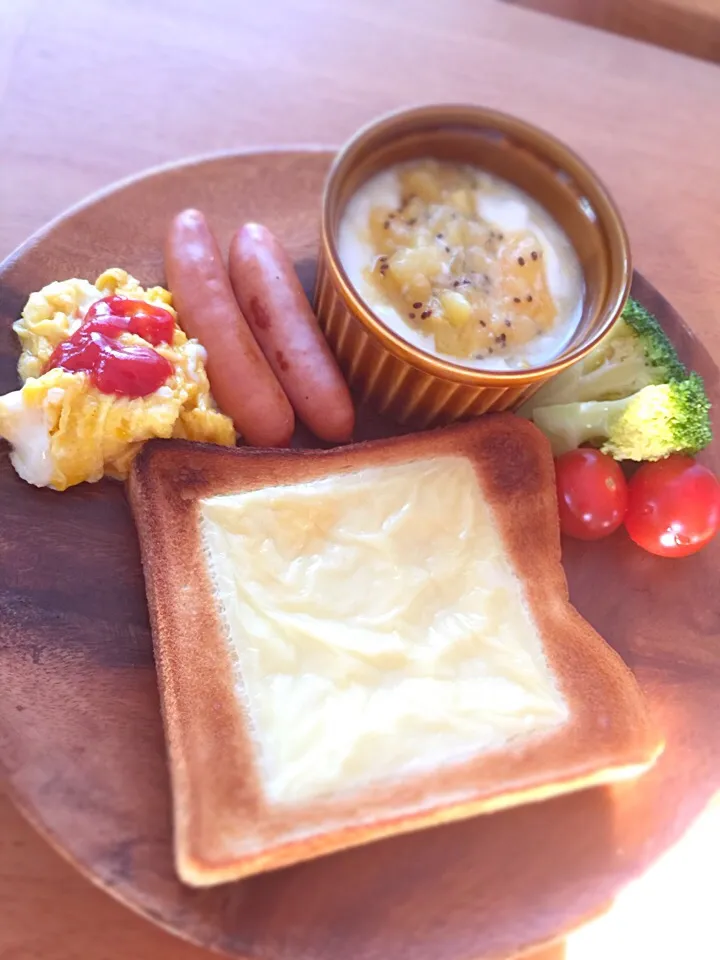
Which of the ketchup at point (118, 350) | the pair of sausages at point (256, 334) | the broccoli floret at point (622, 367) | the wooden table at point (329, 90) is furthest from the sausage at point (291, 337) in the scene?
the wooden table at point (329, 90)

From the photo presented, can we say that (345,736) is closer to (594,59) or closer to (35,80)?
(35,80)

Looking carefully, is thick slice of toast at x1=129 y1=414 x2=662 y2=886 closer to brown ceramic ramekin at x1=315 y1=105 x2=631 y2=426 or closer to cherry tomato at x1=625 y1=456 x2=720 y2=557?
brown ceramic ramekin at x1=315 y1=105 x2=631 y2=426

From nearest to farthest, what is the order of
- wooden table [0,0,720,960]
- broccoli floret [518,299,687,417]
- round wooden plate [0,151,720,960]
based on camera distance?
round wooden plate [0,151,720,960]
broccoli floret [518,299,687,417]
wooden table [0,0,720,960]

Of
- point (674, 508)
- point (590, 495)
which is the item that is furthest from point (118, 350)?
point (674, 508)

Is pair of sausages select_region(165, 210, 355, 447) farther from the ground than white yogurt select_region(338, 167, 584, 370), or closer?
closer

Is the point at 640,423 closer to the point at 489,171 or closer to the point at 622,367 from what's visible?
the point at 622,367

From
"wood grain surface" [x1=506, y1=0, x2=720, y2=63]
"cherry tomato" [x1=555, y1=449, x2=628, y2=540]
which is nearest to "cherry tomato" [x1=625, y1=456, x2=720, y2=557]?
"cherry tomato" [x1=555, y1=449, x2=628, y2=540]

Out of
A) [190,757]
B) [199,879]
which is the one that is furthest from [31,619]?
[199,879]

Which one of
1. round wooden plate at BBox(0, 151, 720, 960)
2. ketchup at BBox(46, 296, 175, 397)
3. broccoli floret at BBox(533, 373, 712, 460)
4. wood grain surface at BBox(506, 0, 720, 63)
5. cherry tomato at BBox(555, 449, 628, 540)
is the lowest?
round wooden plate at BBox(0, 151, 720, 960)
